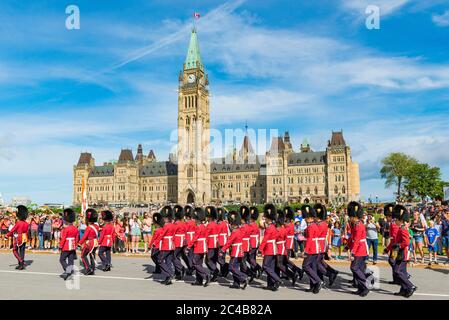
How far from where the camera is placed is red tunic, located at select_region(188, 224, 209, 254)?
41.7 ft

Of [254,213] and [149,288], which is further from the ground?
[254,213]

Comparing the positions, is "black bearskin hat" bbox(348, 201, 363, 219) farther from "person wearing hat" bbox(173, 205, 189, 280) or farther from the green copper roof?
the green copper roof

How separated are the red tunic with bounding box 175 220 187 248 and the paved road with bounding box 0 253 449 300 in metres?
1.17

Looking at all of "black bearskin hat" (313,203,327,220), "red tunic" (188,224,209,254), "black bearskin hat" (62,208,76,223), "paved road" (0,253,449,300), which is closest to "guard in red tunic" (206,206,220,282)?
"red tunic" (188,224,209,254)

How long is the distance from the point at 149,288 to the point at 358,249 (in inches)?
232

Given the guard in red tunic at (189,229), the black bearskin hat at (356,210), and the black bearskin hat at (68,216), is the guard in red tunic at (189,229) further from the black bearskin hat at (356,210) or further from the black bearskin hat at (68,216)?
the black bearskin hat at (356,210)

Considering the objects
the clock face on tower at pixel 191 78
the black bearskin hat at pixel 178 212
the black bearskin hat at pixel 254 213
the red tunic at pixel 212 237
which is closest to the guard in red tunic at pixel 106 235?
the black bearskin hat at pixel 178 212

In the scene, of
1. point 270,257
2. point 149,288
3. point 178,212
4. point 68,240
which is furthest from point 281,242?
point 68,240

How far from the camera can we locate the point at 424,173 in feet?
307

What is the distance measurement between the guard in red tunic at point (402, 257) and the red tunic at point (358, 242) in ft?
2.54

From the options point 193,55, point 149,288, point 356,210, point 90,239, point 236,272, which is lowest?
point 149,288

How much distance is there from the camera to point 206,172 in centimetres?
12019

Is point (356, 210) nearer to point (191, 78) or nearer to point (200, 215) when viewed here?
point (200, 215)
